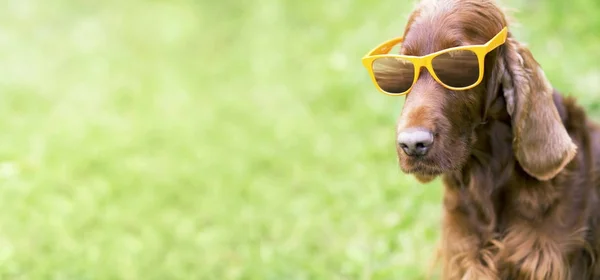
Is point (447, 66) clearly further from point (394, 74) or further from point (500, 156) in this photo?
point (500, 156)

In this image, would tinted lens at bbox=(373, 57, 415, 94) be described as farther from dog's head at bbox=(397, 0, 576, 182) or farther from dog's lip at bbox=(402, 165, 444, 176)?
dog's lip at bbox=(402, 165, 444, 176)

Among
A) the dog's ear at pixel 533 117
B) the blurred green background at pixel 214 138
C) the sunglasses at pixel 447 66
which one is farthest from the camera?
the blurred green background at pixel 214 138

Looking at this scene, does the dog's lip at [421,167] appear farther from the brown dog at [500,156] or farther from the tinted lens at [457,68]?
the tinted lens at [457,68]

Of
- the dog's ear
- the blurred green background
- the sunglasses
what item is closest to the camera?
the sunglasses

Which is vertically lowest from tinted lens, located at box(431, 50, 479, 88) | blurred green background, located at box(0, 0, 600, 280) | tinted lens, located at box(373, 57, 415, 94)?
tinted lens, located at box(431, 50, 479, 88)

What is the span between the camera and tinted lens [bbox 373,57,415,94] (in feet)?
8.85

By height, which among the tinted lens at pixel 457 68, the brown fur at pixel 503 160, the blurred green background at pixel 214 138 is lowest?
the brown fur at pixel 503 160

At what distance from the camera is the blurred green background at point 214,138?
13.5 ft

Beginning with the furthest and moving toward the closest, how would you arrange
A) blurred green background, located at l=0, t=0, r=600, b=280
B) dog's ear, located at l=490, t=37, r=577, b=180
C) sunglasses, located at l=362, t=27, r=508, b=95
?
blurred green background, located at l=0, t=0, r=600, b=280 < dog's ear, located at l=490, t=37, r=577, b=180 < sunglasses, located at l=362, t=27, r=508, b=95

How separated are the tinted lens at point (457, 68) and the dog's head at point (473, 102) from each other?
5cm

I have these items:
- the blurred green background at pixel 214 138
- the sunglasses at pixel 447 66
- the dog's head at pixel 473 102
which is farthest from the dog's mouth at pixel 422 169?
the blurred green background at pixel 214 138

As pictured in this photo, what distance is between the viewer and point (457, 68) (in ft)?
8.45

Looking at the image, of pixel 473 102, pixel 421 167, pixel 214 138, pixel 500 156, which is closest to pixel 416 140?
pixel 421 167

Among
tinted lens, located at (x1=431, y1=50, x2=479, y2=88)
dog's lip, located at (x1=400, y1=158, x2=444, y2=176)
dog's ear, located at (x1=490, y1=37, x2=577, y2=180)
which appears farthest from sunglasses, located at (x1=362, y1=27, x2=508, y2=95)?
dog's lip, located at (x1=400, y1=158, x2=444, y2=176)
